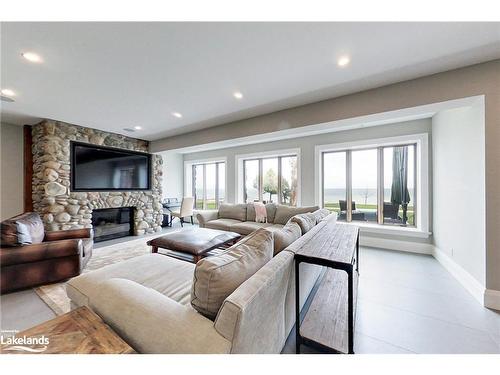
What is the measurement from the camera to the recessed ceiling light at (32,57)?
1.90 metres

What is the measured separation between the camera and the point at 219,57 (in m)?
1.96

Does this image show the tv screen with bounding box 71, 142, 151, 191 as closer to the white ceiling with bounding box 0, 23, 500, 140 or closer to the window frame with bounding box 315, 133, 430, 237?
the white ceiling with bounding box 0, 23, 500, 140

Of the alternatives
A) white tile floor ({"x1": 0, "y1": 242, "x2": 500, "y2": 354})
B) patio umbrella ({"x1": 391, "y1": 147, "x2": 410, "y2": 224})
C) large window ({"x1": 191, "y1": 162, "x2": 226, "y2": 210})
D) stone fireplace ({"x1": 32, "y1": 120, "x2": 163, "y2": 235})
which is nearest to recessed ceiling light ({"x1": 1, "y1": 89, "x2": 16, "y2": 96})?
stone fireplace ({"x1": 32, "y1": 120, "x2": 163, "y2": 235})

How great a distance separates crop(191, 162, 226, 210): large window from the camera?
6.87m

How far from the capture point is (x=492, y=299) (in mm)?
2002

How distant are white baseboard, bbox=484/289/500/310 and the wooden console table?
54.4 inches

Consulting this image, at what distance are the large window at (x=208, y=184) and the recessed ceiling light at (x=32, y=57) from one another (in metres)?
4.82

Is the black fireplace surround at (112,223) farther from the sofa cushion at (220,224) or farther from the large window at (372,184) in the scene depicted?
the large window at (372,184)

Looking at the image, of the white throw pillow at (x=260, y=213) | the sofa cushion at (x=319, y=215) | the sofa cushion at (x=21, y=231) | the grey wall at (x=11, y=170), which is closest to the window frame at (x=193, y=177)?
the white throw pillow at (x=260, y=213)

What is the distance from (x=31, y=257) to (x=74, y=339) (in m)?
2.31

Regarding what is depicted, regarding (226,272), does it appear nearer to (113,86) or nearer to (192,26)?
(192,26)

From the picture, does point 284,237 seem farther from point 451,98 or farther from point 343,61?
point 451,98
